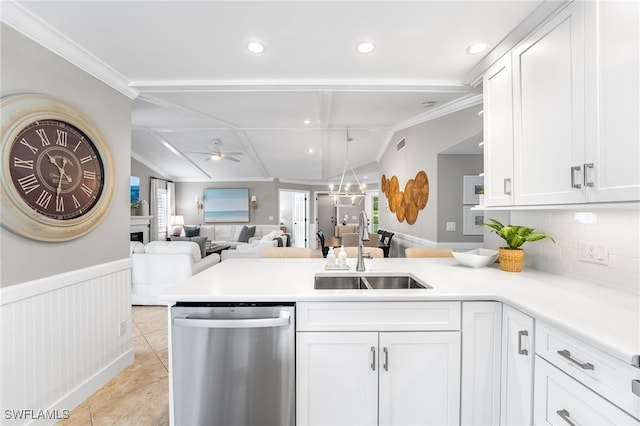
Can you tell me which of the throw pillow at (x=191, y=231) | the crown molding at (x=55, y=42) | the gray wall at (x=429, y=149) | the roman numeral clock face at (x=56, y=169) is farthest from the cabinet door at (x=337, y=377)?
the throw pillow at (x=191, y=231)

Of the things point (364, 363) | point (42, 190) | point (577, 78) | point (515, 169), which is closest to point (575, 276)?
point (515, 169)

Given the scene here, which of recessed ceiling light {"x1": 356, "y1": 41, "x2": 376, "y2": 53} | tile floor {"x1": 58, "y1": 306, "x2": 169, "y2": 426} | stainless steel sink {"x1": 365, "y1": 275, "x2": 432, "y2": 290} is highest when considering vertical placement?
recessed ceiling light {"x1": 356, "y1": 41, "x2": 376, "y2": 53}

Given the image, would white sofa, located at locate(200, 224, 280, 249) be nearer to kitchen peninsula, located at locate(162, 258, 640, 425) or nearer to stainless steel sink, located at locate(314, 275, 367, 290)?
stainless steel sink, located at locate(314, 275, 367, 290)

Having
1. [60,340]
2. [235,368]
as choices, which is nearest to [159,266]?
[60,340]

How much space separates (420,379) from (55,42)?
122 inches

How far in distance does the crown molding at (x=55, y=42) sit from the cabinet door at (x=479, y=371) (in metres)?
3.07

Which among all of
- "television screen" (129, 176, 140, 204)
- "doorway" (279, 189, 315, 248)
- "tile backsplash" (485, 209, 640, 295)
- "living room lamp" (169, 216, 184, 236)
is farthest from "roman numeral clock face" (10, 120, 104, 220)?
"doorway" (279, 189, 315, 248)

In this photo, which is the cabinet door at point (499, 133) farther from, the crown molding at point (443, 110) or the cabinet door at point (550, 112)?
the crown molding at point (443, 110)

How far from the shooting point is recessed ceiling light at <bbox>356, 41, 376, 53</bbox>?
194 centimetres

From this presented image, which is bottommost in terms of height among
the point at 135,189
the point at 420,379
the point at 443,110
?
the point at 420,379

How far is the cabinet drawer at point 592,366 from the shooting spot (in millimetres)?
863

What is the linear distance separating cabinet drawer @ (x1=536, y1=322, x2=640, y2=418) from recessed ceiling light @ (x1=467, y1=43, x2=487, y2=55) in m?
1.83

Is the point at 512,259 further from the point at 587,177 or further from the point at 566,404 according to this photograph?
the point at 566,404

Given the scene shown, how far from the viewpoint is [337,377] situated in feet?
4.83
